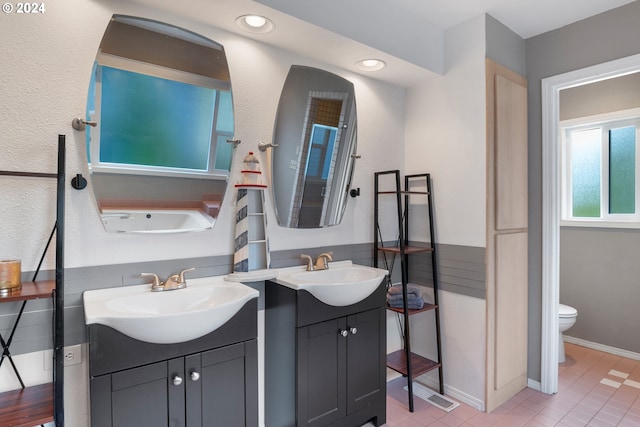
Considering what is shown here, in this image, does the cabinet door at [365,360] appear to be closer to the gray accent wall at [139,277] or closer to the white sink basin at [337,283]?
the white sink basin at [337,283]

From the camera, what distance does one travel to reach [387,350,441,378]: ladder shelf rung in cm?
225

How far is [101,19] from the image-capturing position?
1491mm

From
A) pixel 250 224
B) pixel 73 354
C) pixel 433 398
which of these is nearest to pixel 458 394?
pixel 433 398

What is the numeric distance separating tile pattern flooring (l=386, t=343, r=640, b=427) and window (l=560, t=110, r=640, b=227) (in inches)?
50.2

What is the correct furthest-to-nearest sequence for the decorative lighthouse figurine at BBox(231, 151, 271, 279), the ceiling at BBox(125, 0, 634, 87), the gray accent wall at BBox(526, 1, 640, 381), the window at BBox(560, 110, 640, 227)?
the window at BBox(560, 110, 640, 227) < the gray accent wall at BBox(526, 1, 640, 381) < the decorative lighthouse figurine at BBox(231, 151, 271, 279) < the ceiling at BBox(125, 0, 634, 87)

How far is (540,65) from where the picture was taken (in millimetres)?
2420

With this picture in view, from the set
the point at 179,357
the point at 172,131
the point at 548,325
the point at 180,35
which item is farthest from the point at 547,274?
the point at 180,35

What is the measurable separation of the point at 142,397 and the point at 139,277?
52cm

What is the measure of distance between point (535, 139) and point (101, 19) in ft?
8.61

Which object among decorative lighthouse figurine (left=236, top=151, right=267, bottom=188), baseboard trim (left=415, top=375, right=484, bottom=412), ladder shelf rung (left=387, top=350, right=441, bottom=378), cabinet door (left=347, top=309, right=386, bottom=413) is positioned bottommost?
baseboard trim (left=415, top=375, right=484, bottom=412)

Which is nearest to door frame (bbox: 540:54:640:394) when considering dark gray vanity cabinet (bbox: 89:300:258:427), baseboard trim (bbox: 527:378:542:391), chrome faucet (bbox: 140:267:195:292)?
baseboard trim (bbox: 527:378:542:391)

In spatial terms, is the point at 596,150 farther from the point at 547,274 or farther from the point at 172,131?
the point at 172,131

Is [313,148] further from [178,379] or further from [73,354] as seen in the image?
[73,354]

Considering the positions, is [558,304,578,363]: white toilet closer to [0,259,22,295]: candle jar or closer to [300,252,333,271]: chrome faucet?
[300,252,333,271]: chrome faucet
